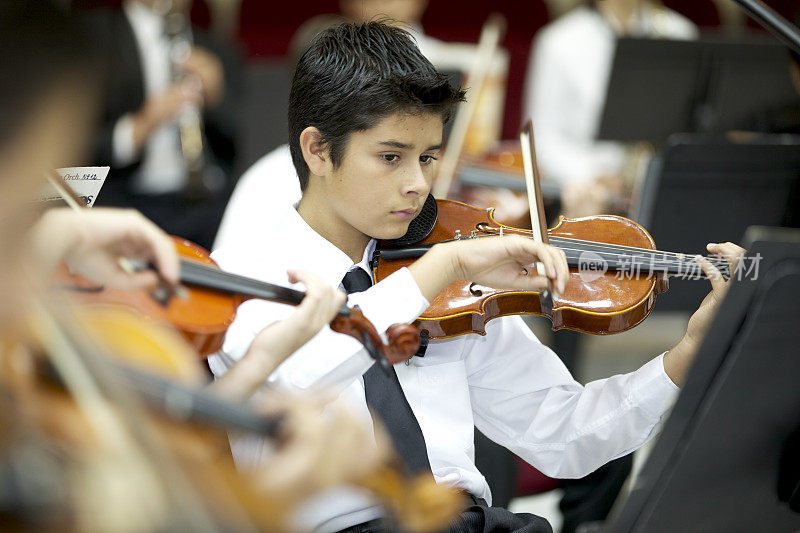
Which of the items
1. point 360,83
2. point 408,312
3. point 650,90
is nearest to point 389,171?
point 360,83

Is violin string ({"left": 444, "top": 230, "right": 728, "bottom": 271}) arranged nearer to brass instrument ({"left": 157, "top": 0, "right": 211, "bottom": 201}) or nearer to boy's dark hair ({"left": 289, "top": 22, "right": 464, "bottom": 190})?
boy's dark hair ({"left": 289, "top": 22, "right": 464, "bottom": 190})

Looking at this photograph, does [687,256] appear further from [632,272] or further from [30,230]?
[30,230]

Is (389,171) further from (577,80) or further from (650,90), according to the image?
(577,80)

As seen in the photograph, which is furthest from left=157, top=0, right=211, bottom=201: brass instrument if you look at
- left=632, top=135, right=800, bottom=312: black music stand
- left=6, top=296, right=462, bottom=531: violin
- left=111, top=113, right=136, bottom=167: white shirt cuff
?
left=6, top=296, right=462, bottom=531: violin

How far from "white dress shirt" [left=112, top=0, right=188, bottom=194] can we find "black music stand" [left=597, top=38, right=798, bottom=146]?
162 cm

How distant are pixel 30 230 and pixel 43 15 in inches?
8.0

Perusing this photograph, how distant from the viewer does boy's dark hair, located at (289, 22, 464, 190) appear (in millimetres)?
1209

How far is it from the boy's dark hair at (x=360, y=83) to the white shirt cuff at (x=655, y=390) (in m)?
0.51

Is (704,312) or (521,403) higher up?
(704,312)

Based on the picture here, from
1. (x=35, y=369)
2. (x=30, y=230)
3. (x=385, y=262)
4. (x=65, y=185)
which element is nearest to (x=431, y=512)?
(x=35, y=369)

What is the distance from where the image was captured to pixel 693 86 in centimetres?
266

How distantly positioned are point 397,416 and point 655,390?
1.28ft

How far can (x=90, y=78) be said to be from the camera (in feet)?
2.29

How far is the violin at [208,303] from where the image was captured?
2.89 ft
